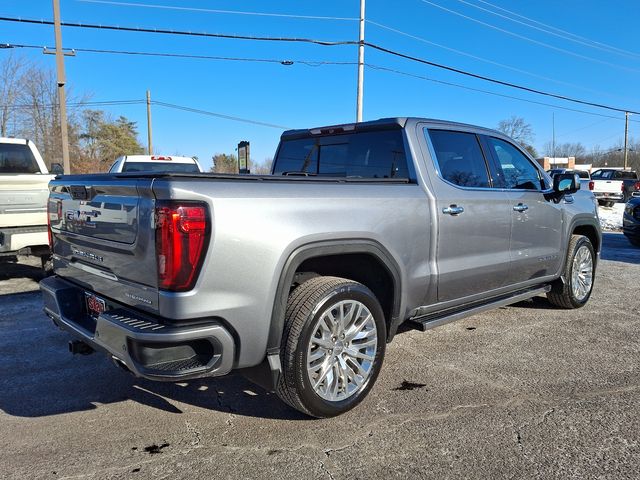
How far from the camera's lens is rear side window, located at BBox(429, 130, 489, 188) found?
4047 mm

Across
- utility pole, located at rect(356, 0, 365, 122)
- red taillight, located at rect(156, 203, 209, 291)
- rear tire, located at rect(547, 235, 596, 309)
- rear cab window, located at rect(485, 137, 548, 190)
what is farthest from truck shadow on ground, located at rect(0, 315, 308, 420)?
utility pole, located at rect(356, 0, 365, 122)

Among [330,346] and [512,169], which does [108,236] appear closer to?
[330,346]

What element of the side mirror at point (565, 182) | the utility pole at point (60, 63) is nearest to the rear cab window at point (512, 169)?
the side mirror at point (565, 182)

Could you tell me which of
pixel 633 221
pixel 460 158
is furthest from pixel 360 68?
pixel 460 158

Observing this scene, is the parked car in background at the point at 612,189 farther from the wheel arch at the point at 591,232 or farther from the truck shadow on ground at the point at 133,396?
the truck shadow on ground at the point at 133,396

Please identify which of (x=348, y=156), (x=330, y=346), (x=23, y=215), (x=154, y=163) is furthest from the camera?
(x=154, y=163)

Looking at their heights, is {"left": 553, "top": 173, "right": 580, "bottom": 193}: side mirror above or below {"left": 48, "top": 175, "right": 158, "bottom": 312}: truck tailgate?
above

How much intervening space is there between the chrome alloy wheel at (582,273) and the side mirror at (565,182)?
915 millimetres

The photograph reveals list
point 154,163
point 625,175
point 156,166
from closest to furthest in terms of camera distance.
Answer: point 154,163, point 156,166, point 625,175

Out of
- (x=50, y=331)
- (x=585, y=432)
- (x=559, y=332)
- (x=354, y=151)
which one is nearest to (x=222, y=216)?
(x=354, y=151)

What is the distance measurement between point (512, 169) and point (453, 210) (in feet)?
4.54

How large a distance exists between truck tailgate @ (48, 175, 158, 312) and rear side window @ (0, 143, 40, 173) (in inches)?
177

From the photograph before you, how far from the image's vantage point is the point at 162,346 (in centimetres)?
247

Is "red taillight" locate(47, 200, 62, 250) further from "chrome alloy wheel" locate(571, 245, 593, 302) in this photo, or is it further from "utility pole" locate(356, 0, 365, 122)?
"utility pole" locate(356, 0, 365, 122)
